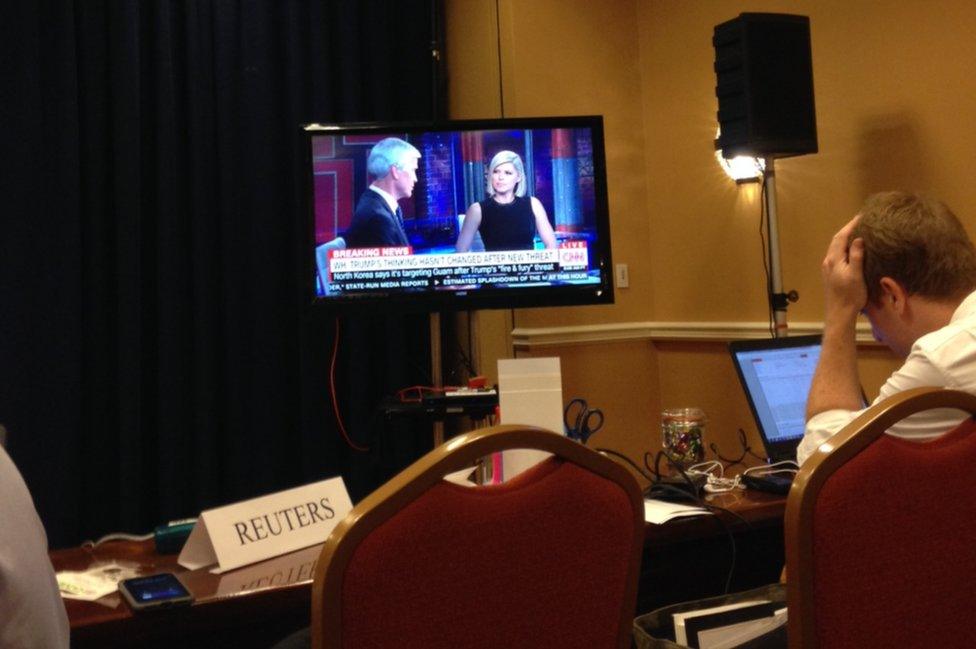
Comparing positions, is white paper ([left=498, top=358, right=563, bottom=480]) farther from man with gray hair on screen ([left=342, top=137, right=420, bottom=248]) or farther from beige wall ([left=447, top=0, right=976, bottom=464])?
beige wall ([left=447, top=0, right=976, bottom=464])

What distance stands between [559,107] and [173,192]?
5.00 ft

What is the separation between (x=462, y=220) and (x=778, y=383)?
1.16 m

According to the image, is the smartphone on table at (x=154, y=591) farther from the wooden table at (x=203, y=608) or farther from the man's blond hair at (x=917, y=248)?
the man's blond hair at (x=917, y=248)

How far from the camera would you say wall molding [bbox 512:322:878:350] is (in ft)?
12.1

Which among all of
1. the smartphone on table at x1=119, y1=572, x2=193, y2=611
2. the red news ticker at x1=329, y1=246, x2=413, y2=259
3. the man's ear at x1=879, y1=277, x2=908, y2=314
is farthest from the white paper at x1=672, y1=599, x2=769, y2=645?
the red news ticker at x1=329, y1=246, x2=413, y2=259

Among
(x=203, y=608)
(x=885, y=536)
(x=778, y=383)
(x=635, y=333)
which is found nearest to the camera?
(x=885, y=536)

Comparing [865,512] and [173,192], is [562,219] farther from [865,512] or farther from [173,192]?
[865,512]

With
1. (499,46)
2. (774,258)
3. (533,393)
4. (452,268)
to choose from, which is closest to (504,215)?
(452,268)

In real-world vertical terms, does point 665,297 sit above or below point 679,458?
above

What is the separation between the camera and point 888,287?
189 centimetres

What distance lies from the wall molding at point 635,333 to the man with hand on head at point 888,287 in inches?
63.8

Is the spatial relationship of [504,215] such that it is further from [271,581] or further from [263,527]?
[271,581]

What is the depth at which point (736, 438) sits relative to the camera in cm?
376

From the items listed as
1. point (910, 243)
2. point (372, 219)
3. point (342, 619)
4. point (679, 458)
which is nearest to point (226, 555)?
point (342, 619)
